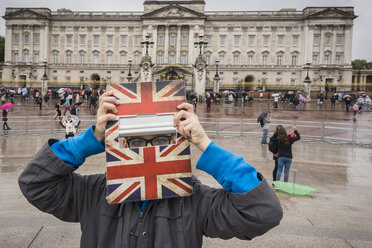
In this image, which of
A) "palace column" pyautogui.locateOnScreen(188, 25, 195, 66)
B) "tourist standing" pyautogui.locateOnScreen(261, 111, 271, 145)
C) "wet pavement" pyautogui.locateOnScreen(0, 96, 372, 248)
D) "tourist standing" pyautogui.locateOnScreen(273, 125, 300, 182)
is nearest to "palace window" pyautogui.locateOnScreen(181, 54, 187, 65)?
"palace column" pyautogui.locateOnScreen(188, 25, 195, 66)

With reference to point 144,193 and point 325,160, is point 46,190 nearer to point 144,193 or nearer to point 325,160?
point 144,193

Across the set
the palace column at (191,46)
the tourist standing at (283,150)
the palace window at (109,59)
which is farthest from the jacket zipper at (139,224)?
the palace window at (109,59)

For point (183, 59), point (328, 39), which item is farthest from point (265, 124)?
point (328, 39)

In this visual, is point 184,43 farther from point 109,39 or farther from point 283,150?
point 283,150

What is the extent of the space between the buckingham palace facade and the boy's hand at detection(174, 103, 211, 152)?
6371cm

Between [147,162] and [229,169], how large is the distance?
1.72 ft

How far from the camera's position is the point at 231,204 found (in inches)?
74.7

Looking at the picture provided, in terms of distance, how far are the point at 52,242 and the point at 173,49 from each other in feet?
215

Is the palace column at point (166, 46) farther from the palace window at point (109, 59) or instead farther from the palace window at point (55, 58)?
the palace window at point (55, 58)

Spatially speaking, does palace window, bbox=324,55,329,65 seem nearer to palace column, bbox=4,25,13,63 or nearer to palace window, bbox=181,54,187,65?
palace window, bbox=181,54,187,65

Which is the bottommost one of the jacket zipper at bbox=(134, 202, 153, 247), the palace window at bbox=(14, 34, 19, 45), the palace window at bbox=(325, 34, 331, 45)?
the jacket zipper at bbox=(134, 202, 153, 247)

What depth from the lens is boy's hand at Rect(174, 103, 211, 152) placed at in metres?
1.84

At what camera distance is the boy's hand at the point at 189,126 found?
184 cm

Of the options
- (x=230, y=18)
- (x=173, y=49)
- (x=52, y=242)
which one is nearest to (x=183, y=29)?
(x=173, y=49)
